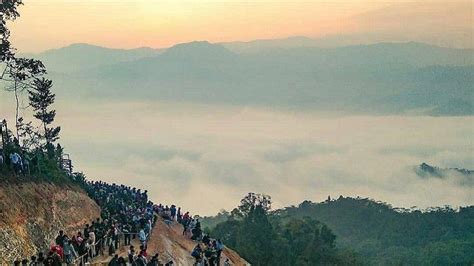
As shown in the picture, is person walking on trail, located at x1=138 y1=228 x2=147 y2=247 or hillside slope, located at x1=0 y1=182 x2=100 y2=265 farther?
person walking on trail, located at x1=138 y1=228 x2=147 y2=247

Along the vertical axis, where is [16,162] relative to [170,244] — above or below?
above

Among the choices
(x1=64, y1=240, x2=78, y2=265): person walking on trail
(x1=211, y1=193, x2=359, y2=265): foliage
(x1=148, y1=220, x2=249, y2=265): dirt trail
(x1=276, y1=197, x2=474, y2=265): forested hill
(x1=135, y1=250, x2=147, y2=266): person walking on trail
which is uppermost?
(x1=64, y1=240, x2=78, y2=265): person walking on trail

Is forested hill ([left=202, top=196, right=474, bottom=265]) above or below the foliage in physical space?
below

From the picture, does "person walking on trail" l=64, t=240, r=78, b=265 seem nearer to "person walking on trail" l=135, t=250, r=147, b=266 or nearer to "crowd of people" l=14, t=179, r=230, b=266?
"crowd of people" l=14, t=179, r=230, b=266

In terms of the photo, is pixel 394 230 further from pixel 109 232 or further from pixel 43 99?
pixel 109 232

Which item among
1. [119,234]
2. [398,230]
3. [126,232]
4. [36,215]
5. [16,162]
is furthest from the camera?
[398,230]

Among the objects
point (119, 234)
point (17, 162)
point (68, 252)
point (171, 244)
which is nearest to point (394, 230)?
point (171, 244)

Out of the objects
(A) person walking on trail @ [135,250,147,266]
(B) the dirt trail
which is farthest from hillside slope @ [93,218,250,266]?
(A) person walking on trail @ [135,250,147,266]

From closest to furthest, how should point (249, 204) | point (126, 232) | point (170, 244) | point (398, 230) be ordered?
point (126, 232)
point (170, 244)
point (249, 204)
point (398, 230)

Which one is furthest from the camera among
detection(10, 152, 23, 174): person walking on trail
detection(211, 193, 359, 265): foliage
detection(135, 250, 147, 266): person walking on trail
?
detection(211, 193, 359, 265): foliage
